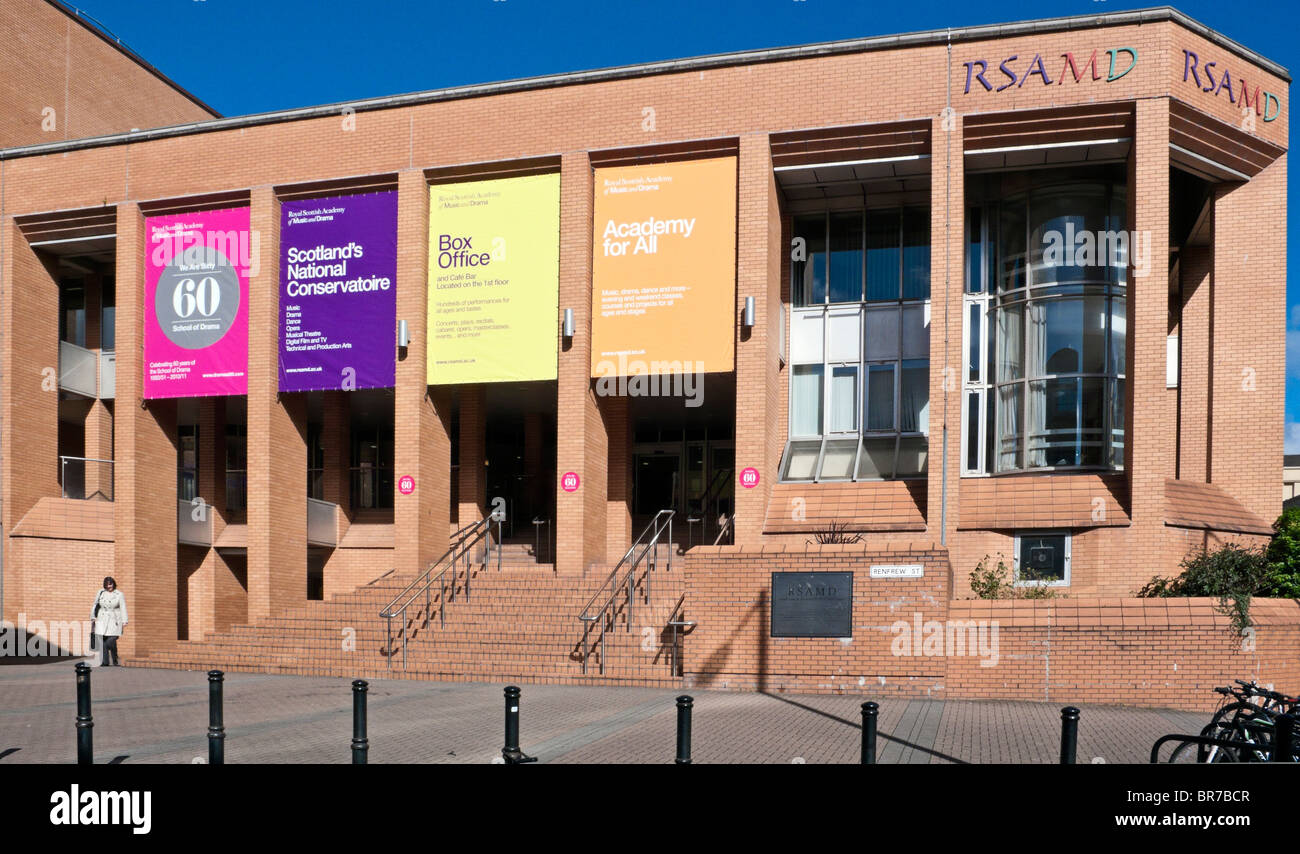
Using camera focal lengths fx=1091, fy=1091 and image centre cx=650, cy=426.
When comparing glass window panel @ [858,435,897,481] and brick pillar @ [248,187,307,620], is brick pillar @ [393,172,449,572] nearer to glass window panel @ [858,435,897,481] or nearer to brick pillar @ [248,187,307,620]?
brick pillar @ [248,187,307,620]

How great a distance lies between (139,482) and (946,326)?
16396 mm

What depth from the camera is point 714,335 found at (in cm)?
1936

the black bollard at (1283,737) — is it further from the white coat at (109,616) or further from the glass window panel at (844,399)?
the white coat at (109,616)

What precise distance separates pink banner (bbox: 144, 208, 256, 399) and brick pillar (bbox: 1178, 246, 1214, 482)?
1847 centimetres

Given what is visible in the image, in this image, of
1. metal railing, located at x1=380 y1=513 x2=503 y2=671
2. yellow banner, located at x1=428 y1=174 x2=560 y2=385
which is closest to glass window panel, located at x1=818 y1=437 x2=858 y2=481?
yellow banner, located at x1=428 y1=174 x2=560 y2=385

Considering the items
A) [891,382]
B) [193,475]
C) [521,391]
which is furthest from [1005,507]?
[193,475]

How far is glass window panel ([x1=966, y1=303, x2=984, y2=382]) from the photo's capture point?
68.9 ft

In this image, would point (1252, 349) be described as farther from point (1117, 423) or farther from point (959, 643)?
point (959, 643)

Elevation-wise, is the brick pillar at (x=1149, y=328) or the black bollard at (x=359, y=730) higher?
the brick pillar at (x=1149, y=328)

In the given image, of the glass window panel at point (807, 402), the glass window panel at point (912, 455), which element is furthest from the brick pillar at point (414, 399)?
the glass window panel at point (912, 455)

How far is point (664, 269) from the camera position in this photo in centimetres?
1972

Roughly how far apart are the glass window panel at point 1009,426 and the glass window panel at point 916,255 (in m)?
2.67

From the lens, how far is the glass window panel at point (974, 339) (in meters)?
21.0
